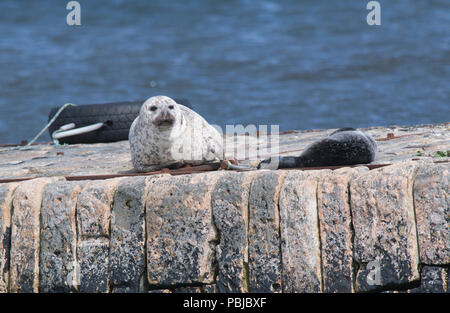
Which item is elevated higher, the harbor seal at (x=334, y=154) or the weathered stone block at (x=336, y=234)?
the harbor seal at (x=334, y=154)

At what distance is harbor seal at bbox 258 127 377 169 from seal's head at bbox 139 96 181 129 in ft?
2.71

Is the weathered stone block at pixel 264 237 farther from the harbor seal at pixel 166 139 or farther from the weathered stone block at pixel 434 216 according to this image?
the harbor seal at pixel 166 139

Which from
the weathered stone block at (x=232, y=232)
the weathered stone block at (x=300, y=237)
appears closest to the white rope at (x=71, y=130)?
the weathered stone block at (x=232, y=232)

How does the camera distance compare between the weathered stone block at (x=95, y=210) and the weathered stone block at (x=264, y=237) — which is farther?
the weathered stone block at (x=95, y=210)

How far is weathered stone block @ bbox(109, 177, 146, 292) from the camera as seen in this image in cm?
481

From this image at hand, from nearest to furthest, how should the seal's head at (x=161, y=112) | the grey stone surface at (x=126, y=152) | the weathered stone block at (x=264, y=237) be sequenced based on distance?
the weathered stone block at (x=264, y=237)
the seal's head at (x=161, y=112)
the grey stone surface at (x=126, y=152)

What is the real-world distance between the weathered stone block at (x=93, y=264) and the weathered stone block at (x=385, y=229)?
63.5 inches

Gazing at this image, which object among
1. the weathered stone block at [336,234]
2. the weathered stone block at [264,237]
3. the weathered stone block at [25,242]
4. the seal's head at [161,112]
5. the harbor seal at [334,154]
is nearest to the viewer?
the weathered stone block at [336,234]

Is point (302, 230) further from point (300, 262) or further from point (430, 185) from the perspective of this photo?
point (430, 185)

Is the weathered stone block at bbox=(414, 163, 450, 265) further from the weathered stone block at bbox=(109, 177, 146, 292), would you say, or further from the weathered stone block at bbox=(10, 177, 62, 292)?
the weathered stone block at bbox=(10, 177, 62, 292)

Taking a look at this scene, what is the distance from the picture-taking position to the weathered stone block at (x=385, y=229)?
4.29 m

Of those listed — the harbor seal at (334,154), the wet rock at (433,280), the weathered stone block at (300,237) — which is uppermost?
the harbor seal at (334,154)
